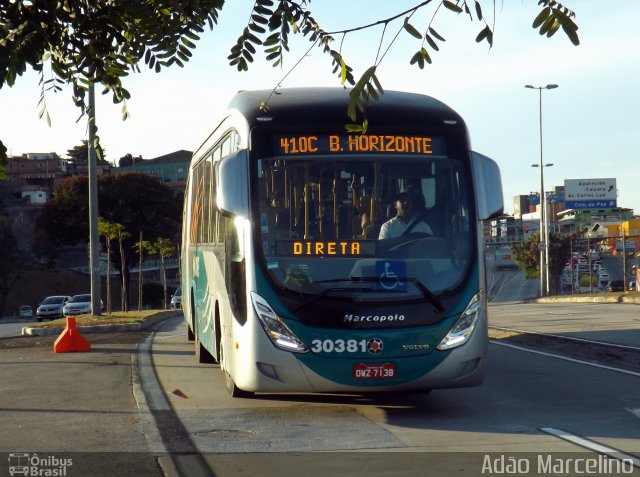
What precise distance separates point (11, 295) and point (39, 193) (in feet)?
38.8

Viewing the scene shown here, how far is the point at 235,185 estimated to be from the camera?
396 inches

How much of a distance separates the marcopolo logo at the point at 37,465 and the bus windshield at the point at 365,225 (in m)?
2.92

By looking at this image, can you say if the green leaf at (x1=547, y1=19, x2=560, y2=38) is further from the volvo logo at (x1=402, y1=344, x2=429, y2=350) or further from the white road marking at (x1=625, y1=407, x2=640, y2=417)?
the white road marking at (x1=625, y1=407, x2=640, y2=417)

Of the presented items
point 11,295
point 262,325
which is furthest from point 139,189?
point 262,325

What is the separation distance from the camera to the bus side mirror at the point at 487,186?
1024cm

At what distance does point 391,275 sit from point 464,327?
94 cm

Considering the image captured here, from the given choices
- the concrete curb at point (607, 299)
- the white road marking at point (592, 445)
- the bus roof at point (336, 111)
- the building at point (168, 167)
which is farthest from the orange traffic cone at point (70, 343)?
the building at point (168, 167)

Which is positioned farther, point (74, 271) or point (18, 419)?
point (74, 271)

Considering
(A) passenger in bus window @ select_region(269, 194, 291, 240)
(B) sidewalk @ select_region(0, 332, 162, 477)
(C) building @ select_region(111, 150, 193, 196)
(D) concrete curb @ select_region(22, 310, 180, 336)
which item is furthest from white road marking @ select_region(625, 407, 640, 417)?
(C) building @ select_region(111, 150, 193, 196)

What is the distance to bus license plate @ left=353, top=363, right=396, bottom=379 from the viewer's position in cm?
957

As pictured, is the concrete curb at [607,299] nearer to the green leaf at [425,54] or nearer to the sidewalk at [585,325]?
the sidewalk at [585,325]

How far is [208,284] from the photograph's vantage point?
44.2ft

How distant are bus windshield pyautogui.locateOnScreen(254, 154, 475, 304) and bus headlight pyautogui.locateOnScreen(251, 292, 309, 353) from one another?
0.26 m

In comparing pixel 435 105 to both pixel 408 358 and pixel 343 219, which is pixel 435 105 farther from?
pixel 408 358
